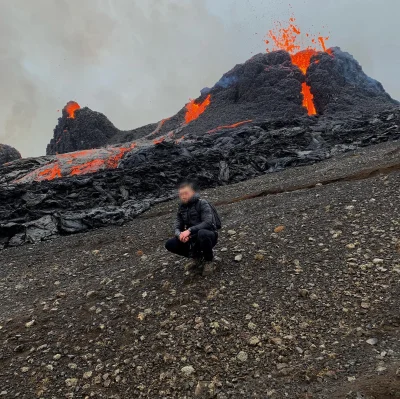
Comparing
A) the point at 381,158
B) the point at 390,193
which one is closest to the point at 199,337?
the point at 390,193

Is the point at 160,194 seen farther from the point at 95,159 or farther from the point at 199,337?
the point at 95,159

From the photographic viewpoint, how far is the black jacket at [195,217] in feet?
30.4

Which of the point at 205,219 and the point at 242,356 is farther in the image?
the point at 205,219

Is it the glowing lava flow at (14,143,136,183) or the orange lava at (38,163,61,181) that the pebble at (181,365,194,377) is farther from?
the orange lava at (38,163,61,181)

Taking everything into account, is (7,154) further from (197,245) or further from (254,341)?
(254,341)

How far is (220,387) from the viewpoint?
20.1 feet

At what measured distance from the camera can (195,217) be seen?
9.66 meters

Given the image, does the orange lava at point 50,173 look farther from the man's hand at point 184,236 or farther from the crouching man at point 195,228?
the man's hand at point 184,236

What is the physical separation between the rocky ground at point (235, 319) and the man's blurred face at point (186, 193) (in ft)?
7.43

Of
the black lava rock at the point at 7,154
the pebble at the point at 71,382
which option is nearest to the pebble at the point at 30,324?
the pebble at the point at 71,382

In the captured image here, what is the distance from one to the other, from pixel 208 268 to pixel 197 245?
2.62 feet

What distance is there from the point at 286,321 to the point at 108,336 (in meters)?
4.01

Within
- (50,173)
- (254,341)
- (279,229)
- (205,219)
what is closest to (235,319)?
(254,341)

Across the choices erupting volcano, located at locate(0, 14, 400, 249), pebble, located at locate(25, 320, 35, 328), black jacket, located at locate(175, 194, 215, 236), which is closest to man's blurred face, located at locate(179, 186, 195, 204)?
black jacket, located at locate(175, 194, 215, 236)
